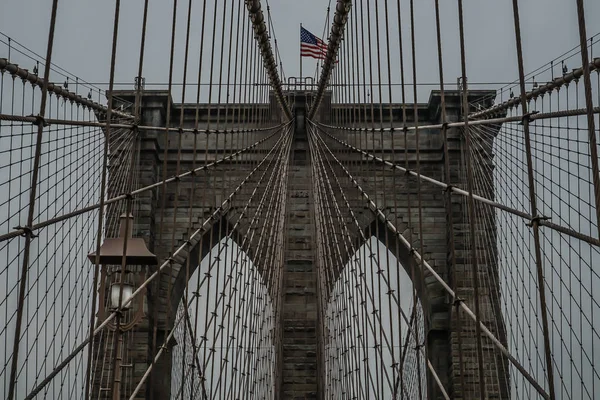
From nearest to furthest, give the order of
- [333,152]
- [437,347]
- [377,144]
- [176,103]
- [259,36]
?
[259,36]
[333,152]
[437,347]
[377,144]
[176,103]

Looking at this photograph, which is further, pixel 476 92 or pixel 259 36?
pixel 476 92

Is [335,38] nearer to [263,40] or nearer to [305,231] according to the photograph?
[263,40]

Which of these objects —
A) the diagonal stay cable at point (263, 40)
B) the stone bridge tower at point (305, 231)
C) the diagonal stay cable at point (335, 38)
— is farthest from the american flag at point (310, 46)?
the diagonal stay cable at point (263, 40)

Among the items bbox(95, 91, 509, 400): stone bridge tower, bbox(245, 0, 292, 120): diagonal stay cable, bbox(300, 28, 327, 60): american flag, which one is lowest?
bbox(95, 91, 509, 400): stone bridge tower

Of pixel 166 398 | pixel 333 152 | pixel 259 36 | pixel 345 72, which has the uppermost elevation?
pixel 259 36

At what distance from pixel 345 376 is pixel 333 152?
18.4 feet

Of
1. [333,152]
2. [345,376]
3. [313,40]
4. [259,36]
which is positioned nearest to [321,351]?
[345,376]

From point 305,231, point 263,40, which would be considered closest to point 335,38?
point 263,40

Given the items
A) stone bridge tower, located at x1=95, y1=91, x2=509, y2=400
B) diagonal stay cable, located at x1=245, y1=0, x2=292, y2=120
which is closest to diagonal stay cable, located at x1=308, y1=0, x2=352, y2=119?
diagonal stay cable, located at x1=245, y1=0, x2=292, y2=120

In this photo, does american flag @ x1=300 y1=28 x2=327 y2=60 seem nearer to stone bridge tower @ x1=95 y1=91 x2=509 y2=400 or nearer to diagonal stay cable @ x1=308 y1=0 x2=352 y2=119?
stone bridge tower @ x1=95 y1=91 x2=509 y2=400

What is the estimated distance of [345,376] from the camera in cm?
1081

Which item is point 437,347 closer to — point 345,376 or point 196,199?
point 196,199

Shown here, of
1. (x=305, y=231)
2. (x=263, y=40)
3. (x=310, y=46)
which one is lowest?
(x=305, y=231)

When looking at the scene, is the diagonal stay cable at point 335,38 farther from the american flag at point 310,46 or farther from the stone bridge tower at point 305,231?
the american flag at point 310,46
